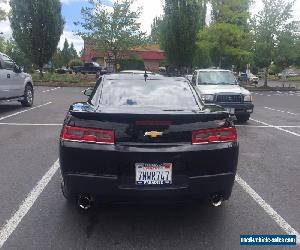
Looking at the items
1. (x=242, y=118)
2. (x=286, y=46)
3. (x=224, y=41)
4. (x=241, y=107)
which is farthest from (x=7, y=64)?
(x=286, y=46)

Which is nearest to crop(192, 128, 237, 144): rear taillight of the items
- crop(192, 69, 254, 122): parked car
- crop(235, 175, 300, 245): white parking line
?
crop(235, 175, 300, 245): white parking line

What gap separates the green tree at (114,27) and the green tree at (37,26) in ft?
7.65

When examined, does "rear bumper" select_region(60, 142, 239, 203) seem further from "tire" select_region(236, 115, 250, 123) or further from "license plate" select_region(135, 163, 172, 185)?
"tire" select_region(236, 115, 250, 123)

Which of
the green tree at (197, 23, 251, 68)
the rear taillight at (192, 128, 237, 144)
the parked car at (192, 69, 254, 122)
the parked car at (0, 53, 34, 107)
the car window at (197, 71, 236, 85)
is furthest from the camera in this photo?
the green tree at (197, 23, 251, 68)

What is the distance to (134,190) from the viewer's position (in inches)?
148

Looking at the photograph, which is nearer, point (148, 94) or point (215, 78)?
point (148, 94)

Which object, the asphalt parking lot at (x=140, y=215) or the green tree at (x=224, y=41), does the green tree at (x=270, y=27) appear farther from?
the asphalt parking lot at (x=140, y=215)

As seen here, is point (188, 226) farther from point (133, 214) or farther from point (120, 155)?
point (120, 155)

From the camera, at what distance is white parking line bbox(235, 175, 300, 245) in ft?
13.4

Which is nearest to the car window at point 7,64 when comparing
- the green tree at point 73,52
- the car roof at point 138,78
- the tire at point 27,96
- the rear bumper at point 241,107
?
the tire at point 27,96

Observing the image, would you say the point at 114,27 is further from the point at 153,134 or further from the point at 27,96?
the point at 153,134

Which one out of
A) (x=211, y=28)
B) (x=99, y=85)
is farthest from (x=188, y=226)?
(x=211, y=28)

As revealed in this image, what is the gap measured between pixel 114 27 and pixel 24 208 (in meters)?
29.0

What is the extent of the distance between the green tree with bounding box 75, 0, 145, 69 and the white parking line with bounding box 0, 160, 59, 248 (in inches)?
1074
